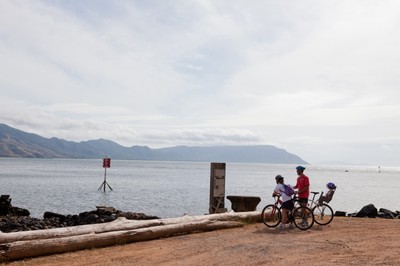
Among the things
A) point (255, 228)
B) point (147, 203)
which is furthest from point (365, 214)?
point (147, 203)

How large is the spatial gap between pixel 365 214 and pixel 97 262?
53.2 feet

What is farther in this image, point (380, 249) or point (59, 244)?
point (380, 249)

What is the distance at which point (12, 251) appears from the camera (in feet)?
33.8

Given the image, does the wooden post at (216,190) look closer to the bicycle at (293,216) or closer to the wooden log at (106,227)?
the wooden log at (106,227)

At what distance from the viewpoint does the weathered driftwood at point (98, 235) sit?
34.8ft

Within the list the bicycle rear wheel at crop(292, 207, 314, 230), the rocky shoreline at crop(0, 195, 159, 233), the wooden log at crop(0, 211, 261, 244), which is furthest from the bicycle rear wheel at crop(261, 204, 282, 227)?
the rocky shoreline at crop(0, 195, 159, 233)

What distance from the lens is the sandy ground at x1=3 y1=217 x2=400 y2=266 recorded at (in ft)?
34.5

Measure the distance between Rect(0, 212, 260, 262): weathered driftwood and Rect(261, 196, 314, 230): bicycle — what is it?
3.42 feet

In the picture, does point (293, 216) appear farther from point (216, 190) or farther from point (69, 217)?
point (69, 217)

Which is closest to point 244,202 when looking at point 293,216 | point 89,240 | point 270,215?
point 270,215

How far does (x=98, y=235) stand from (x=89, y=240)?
0.37 meters

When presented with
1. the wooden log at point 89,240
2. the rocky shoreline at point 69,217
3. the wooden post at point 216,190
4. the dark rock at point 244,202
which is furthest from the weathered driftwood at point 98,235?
the rocky shoreline at point 69,217

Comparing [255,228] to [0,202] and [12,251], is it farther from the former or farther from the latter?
[0,202]

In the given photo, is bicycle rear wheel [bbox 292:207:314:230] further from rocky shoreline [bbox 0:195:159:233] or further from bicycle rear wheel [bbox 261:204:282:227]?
rocky shoreline [bbox 0:195:159:233]
